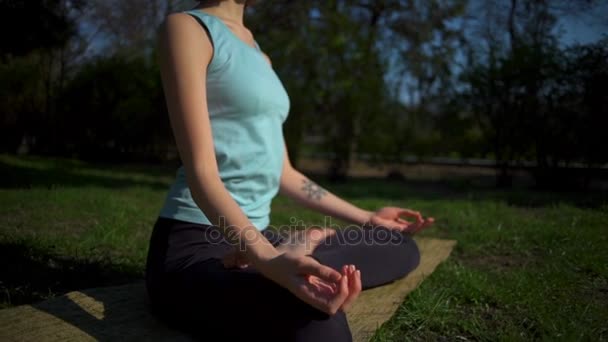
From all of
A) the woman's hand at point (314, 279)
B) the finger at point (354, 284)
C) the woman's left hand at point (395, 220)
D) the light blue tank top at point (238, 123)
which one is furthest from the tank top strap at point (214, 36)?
the woman's left hand at point (395, 220)

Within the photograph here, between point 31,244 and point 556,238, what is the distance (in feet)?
9.54

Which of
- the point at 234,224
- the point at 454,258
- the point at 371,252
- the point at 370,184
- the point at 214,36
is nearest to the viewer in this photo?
the point at 234,224

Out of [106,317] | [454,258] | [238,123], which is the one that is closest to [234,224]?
[238,123]

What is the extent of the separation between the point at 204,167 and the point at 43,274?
1317 mm

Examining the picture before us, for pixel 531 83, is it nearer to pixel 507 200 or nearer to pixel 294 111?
pixel 507 200

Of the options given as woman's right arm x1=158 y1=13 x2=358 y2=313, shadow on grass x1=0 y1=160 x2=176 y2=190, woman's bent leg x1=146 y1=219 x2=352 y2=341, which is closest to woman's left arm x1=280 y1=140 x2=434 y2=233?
woman's bent leg x1=146 y1=219 x2=352 y2=341

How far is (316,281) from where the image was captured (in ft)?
3.05

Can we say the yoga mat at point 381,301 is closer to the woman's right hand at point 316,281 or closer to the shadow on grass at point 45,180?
the woman's right hand at point 316,281

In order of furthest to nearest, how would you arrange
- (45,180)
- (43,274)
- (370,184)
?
(370,184)
(45,180)
(43,274)

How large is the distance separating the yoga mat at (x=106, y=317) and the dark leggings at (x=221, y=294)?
76 millimetres

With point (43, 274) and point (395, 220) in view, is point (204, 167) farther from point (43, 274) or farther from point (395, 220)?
point (43, 274)

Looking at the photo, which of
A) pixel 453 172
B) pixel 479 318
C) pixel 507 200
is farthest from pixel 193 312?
pixel 453 172

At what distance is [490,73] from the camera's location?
605 centimetres

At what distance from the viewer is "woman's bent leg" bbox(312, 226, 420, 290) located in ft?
5.00
